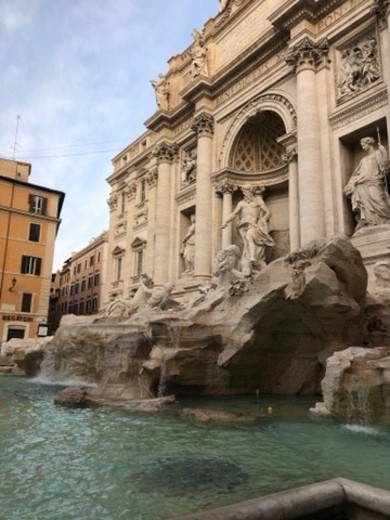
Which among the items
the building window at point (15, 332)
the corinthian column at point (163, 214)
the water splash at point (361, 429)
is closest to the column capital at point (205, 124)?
the corinthian column at point (163, 214)

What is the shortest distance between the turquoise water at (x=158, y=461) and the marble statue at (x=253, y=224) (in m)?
9.72

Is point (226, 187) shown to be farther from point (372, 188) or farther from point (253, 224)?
point (372, 188)

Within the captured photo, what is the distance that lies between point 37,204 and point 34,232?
7.50ft

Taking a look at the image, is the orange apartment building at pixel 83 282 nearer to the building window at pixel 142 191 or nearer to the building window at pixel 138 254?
the building window at pixel 142 191

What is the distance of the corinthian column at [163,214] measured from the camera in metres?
20.9

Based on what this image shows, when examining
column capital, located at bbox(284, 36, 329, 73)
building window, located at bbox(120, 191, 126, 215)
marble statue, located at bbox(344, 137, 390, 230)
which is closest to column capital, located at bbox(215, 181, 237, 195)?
column capital, located at bbox(284, 36, 329, 73)

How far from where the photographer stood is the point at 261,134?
18312mm

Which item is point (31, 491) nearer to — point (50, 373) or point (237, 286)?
point (237, 286)

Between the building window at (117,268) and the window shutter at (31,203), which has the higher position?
the window shutter at (31,203)

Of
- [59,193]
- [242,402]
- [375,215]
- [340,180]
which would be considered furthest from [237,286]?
[59,193]

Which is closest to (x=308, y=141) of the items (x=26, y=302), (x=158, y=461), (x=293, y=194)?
(x=293, y=194)

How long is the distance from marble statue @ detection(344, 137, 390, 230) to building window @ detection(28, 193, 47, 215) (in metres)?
25.5

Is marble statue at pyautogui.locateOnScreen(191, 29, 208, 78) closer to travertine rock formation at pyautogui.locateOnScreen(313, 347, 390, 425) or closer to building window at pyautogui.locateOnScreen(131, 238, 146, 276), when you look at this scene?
building window at pyautogui.locateOnScreen(131, 238, 146, 276)

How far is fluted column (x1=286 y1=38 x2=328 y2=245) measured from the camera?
43.3 ft
